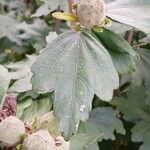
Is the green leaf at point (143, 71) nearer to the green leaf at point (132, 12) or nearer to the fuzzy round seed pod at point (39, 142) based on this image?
the green leaf at point (132, 12)

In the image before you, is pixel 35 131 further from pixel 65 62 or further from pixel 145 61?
pixel 145 61

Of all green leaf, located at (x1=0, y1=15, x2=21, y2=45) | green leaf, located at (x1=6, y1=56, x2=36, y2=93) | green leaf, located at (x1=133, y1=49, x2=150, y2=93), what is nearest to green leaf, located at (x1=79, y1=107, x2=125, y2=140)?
green leaf, located at (x1=133, y1=49, x2=150, y2=93)

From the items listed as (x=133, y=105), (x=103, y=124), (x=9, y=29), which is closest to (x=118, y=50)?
(x=103, y=124)

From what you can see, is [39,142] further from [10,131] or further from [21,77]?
[21,77]

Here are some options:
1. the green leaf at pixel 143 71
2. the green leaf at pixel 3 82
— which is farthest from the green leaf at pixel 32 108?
the green leaf at pixel 143 71

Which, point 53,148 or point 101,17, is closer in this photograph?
point 53,148

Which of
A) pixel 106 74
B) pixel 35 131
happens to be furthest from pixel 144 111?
pixel 35 131
